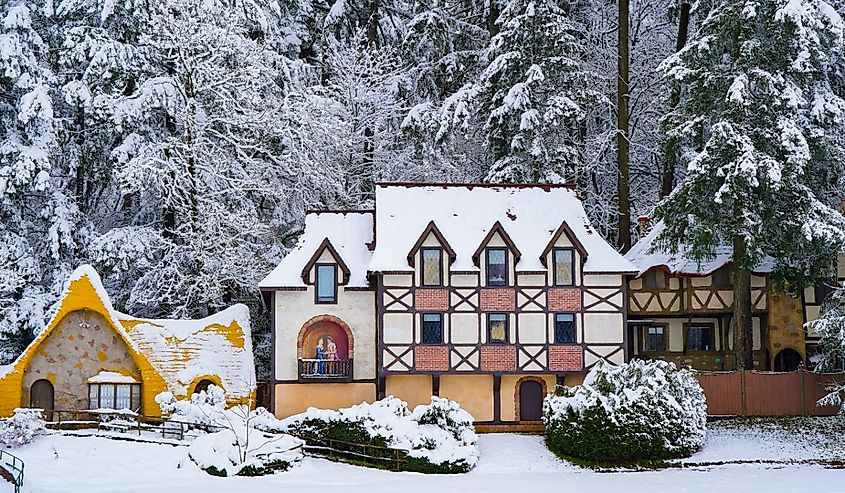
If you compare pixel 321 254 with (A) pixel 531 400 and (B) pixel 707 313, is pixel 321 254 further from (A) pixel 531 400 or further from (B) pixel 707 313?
(B) pixel 707 313

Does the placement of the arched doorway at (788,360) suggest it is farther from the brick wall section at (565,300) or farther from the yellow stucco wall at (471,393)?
the yellow stucco wall at (471,393)

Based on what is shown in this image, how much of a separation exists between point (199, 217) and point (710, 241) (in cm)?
1749

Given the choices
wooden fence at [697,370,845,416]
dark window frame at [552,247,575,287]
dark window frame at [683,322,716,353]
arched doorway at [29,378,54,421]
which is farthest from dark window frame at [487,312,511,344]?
arched doorway at [29,378,54,421]

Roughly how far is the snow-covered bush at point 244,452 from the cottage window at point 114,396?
4.94m

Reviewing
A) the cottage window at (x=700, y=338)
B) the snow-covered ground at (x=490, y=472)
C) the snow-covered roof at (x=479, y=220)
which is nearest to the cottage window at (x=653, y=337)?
the cottage window at (x=700, y=338)

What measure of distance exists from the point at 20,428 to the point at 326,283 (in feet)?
32.7

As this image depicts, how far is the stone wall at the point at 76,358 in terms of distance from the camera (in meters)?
33.6

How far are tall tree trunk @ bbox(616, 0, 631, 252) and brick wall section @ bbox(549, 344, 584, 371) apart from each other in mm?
8186

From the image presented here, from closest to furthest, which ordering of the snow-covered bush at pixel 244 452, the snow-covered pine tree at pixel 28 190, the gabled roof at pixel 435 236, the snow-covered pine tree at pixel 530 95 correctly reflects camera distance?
the snow-covered bush at pixel 244 452 < the gabled roof at pixel 435 236 < the snow-covered pine tree at pixel 28 190 < the snow-covered pine tree at pixel 530 95

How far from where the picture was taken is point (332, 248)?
111 feet

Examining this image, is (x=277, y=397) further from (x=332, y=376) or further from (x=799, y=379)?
(x=799, y=379)

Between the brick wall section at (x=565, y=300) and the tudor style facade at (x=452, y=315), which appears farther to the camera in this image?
the brick wall section at (x=565, y=300)

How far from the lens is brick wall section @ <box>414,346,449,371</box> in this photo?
108 ft

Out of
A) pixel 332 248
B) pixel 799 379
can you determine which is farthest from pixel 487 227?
pixel 799 379
